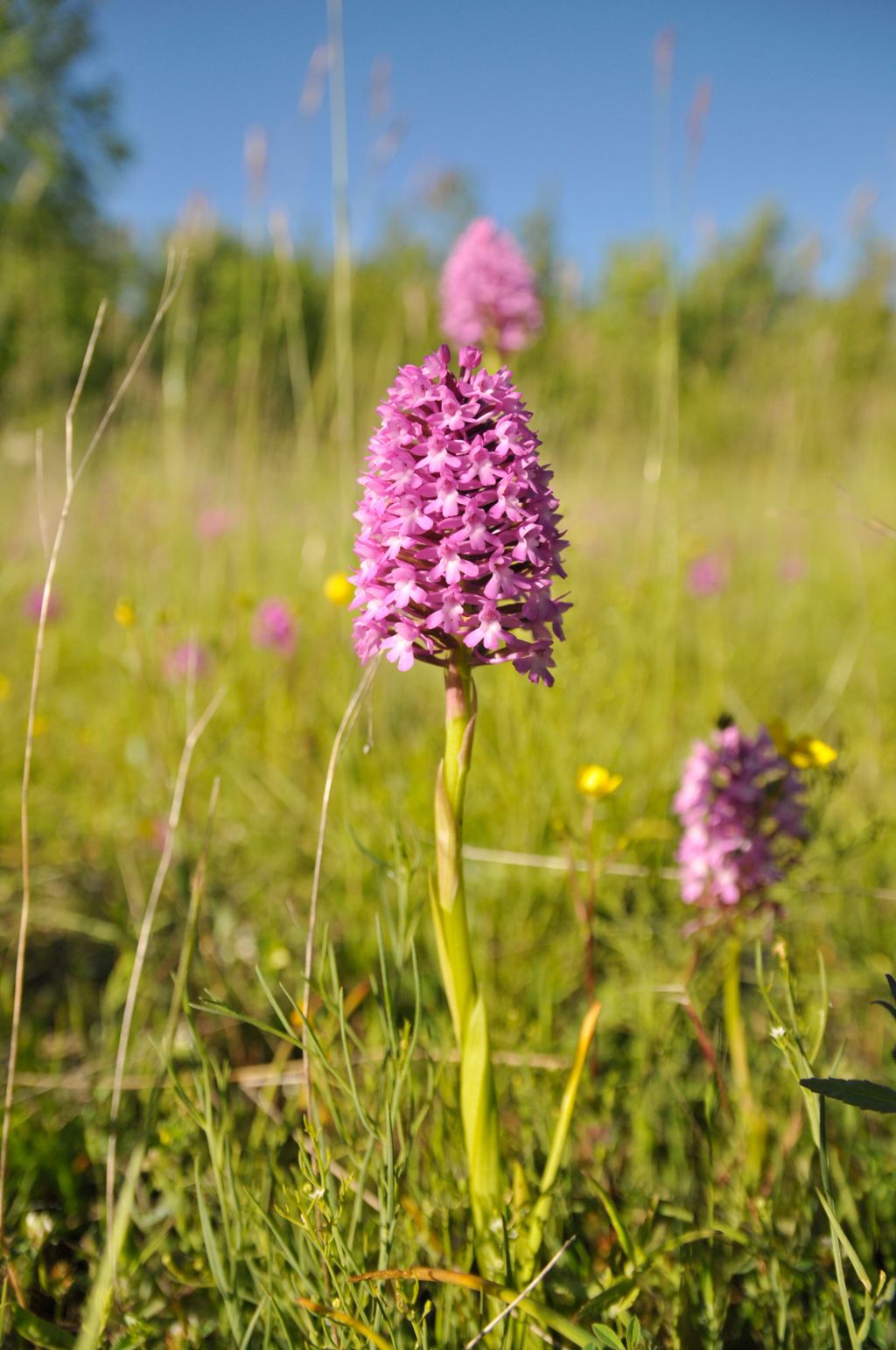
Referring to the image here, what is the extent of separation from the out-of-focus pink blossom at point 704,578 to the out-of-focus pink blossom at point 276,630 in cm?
209

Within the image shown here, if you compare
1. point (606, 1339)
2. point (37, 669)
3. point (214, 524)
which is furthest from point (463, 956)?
point (214, 524)

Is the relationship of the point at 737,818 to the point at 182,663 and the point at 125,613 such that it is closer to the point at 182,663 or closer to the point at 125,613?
the point at 125,613

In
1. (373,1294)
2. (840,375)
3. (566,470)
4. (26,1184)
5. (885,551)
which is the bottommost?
(26,1184)

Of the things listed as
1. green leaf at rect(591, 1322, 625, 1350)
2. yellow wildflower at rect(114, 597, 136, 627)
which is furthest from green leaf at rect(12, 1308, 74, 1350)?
yellow wildflower at rect(114, 597, 136, 627)

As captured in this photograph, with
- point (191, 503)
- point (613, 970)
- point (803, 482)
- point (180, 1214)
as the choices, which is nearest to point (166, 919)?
point (180, 1214)

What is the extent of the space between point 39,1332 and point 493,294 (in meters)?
2.66

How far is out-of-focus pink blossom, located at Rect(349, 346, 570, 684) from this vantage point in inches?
34.1

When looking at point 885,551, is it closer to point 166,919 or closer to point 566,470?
point 566,470

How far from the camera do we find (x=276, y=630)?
3.03 meters

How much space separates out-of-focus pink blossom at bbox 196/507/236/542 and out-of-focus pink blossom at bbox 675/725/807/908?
350 cm

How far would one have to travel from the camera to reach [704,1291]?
3.26ft

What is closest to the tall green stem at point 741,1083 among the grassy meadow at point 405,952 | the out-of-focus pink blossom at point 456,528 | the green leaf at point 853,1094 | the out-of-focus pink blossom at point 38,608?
the grassy meadow at point 405,952

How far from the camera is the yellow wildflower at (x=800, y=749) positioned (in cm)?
139

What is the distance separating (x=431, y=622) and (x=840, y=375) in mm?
6544
